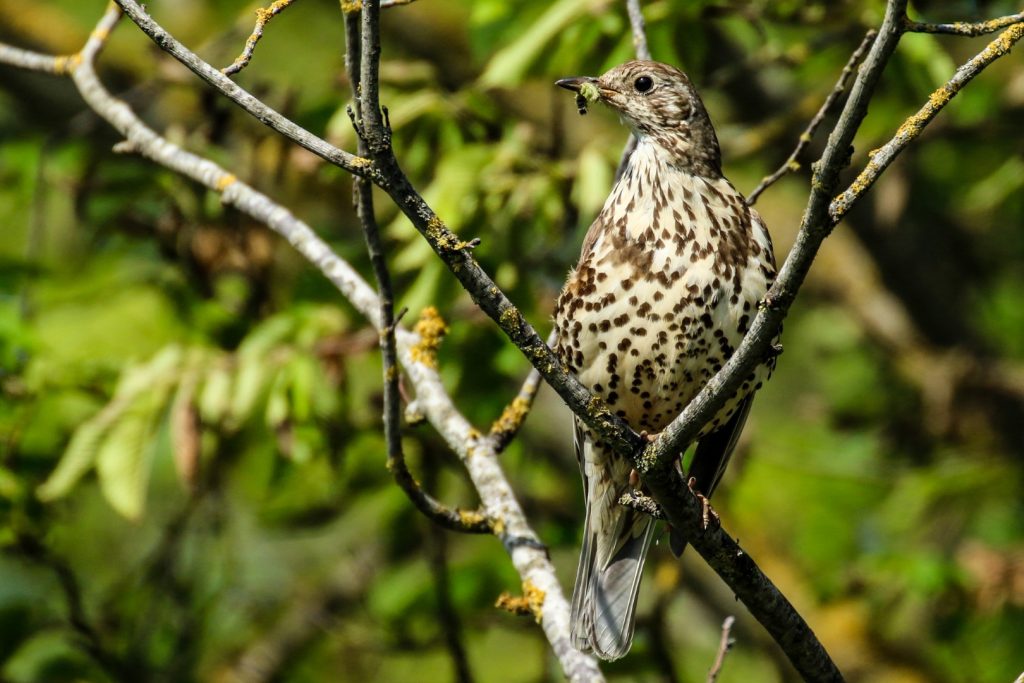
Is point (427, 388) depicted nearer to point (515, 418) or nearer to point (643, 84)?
point (515, 418)

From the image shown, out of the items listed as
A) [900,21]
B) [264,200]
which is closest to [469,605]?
[264,200]

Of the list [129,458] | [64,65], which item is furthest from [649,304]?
[64,65]

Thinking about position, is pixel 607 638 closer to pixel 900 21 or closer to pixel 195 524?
pixel 900 21

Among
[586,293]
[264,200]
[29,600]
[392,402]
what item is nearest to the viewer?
[392,402]

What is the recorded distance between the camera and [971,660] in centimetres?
650

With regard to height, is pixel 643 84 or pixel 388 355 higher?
pixel 643 84

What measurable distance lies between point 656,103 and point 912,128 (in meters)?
1.77

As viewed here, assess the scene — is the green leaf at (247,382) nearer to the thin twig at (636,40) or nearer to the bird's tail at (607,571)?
the bird's tail at (607,571)

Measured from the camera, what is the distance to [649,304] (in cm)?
380

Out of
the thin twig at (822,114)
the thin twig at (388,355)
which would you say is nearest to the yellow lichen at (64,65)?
the thin twig at (388,355)

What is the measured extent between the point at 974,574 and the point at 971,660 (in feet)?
1.67

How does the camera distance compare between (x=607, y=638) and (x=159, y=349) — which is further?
(x=159, y=349)

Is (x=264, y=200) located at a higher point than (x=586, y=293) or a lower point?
higher

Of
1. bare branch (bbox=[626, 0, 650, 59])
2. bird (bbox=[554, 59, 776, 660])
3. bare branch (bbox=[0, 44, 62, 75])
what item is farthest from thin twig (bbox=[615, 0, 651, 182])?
bare branch (bbox=[0, 44, 62, 75])
